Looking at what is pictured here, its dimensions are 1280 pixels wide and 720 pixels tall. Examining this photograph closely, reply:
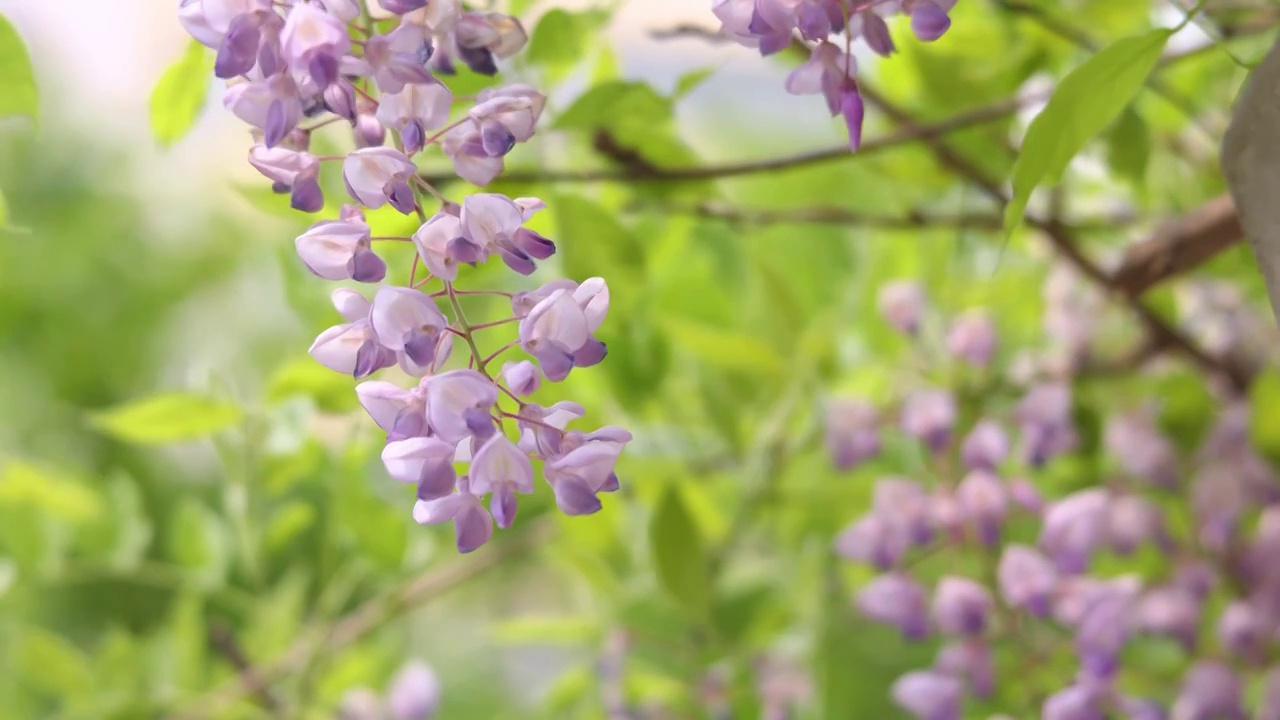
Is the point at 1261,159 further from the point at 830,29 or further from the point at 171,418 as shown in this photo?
the point at 171,418

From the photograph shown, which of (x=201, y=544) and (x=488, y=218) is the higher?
(x=488, y=218)

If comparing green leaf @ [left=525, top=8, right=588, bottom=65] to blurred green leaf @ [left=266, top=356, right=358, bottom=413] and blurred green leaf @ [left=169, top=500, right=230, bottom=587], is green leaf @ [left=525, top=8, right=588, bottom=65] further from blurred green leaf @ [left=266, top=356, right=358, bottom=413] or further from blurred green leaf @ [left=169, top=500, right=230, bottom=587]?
blurred green leaf @ [left=169, top=500, right=230, bottom=587]

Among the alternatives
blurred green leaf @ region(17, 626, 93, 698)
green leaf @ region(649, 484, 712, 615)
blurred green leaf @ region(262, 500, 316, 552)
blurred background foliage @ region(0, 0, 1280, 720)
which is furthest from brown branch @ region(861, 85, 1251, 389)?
blurred green leaf @ region(17, 626, 93, 698)

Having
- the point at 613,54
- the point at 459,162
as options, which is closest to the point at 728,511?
the point at 613,54

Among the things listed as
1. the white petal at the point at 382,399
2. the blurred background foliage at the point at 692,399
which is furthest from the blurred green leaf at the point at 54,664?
the white petal at the point at 382,399

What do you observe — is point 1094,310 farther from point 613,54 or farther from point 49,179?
point 49,179

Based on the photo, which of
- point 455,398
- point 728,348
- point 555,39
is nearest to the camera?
point 455,398

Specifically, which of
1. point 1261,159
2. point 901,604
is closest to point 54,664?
point 901,604
